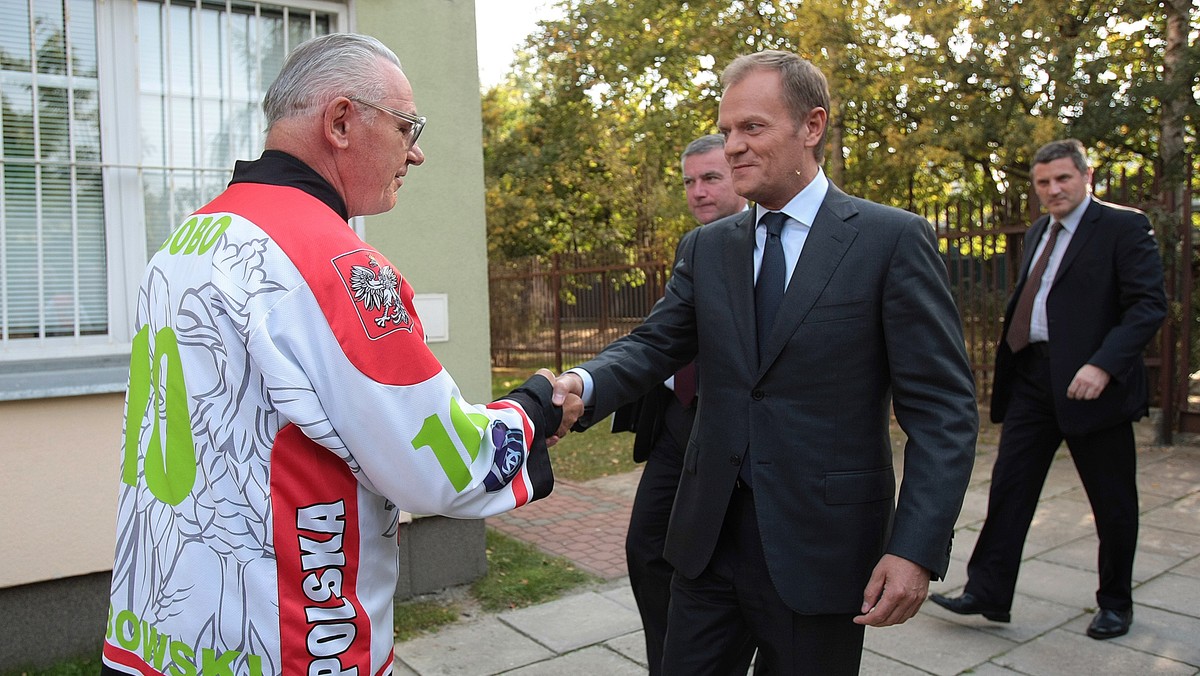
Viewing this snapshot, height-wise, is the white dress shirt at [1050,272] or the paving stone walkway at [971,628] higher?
the white dress shirt at [1050,272]

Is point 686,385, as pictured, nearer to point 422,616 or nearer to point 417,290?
point 417,290

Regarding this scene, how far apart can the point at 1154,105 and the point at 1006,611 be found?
6721mm

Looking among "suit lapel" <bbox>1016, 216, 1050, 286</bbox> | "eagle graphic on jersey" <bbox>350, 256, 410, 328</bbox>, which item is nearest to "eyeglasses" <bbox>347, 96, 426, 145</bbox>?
"eagle graphic on jersey" <bbox>350, 256, 410, 328</bbox>

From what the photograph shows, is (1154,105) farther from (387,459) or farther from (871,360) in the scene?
(387,459)

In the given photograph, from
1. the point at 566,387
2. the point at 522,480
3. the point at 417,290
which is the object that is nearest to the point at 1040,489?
the point at 566,387

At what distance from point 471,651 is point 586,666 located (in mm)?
536

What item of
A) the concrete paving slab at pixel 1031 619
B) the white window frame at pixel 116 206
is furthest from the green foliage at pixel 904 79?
the white window frame at pixel 116 206

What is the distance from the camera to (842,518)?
222 centimetres

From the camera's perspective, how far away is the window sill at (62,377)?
363cm

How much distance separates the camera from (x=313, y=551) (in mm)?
1647

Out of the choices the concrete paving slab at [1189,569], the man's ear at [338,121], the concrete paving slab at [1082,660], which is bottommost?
the concrete paving slab at [1082,660]

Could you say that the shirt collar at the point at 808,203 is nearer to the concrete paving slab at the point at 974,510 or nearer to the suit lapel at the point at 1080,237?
the suit lapel at the point at 1080,237

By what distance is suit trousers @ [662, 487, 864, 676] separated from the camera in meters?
→ 2.22

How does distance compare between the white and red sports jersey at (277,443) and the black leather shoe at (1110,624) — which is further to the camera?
the black leather shoe at (1110,624)
